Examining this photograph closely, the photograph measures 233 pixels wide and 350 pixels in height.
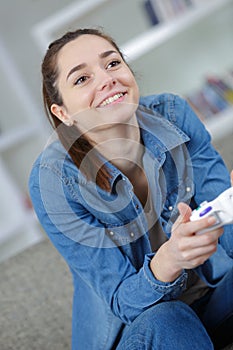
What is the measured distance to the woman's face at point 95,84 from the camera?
721mm

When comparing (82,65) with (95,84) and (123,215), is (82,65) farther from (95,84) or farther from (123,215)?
(123,215)

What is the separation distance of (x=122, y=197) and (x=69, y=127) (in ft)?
0.46

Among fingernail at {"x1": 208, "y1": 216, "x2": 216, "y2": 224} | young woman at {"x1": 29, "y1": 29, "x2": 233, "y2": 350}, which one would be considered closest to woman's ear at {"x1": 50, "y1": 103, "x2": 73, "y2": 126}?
young woman at {"x1": 29, "y1": 29, "x2": 233, "y2": 350}

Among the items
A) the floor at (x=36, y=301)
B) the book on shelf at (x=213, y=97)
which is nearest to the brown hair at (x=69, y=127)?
the floor at (x=36, y=301)

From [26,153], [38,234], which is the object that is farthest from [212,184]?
[26,153]

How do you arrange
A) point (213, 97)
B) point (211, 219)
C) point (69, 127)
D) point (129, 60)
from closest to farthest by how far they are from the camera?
point (211, 219)
point (69, 127)
point (129, 60)
point (213, 97)

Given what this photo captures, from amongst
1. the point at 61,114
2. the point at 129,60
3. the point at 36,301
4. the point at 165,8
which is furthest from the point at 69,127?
the point at 165,8

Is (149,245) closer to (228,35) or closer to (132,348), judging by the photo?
(132,348)

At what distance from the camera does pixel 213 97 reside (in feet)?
7.21

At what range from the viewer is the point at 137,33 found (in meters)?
2.19

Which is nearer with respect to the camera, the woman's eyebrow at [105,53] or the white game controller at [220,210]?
the white game controller at [220,210]

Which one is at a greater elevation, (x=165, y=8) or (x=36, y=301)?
(x=165, y=8)

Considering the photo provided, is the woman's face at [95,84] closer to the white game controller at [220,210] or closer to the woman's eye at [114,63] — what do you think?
the woman's eye at [114,63]

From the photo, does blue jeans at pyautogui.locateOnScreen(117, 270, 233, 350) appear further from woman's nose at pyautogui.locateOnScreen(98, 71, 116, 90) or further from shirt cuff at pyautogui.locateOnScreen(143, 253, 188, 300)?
woman's nose at pyautogui.locateOnScreen(98, 71, 116, 90)
